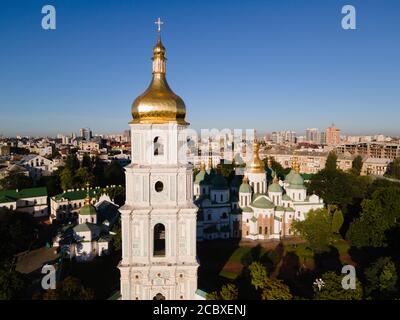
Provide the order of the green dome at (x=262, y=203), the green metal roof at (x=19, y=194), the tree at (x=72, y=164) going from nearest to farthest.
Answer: the green dome at (x=262, y=203) → the green metal roof at (x=19, y=194) → the tree at (x=72, y=164)

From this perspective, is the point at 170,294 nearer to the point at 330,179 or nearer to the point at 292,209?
the point at 292,209

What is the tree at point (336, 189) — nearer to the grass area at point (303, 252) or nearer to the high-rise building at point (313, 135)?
the grass area at point (303, 252)

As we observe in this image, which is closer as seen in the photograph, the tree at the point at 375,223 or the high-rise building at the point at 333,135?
the tree at the point at 375,223

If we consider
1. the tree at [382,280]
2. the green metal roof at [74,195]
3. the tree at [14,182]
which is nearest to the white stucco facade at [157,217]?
the tree at [382,280]

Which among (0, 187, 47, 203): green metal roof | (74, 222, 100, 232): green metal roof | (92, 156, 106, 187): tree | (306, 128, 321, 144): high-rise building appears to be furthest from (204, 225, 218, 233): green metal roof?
(306, 128, 321, 144): high-rise building

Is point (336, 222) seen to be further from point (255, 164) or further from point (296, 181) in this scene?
point (255, 164)
